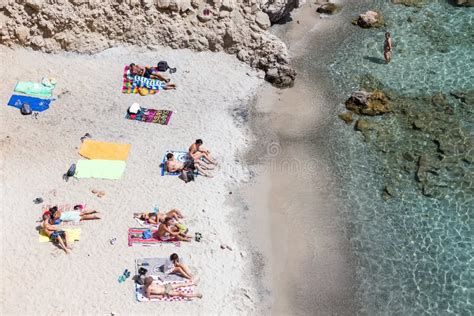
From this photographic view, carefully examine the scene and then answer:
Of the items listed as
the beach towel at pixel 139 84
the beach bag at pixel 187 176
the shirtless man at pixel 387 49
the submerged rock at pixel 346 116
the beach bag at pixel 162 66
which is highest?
the shirtless man at pixel 387 49

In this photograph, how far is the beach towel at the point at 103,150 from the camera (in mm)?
18625

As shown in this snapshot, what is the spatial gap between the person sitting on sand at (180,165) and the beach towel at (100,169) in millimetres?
1583

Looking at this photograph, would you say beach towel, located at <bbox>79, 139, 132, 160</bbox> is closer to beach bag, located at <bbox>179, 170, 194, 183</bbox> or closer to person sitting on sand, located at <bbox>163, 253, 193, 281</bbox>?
beach bag, located at <bbox>179, 170, 194, 183</bbox>

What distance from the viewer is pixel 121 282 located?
15.3 m

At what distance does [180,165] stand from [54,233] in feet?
15.4

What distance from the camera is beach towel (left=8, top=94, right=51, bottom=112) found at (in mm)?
20141

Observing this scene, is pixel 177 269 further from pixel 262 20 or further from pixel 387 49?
pixel 387 49

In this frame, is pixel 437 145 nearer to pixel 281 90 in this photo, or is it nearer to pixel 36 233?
pixel 281 90

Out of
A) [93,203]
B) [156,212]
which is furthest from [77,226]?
[156,212]

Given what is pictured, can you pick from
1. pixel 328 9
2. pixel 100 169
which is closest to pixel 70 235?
pixel 100 169

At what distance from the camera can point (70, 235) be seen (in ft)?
53.2

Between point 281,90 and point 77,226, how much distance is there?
1004 centimetres

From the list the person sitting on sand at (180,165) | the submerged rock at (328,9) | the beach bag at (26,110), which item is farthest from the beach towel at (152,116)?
the submerged rock at (328,9)

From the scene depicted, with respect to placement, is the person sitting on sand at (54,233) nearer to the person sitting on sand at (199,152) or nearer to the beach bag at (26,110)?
the person sitting on sand at (199,152)
